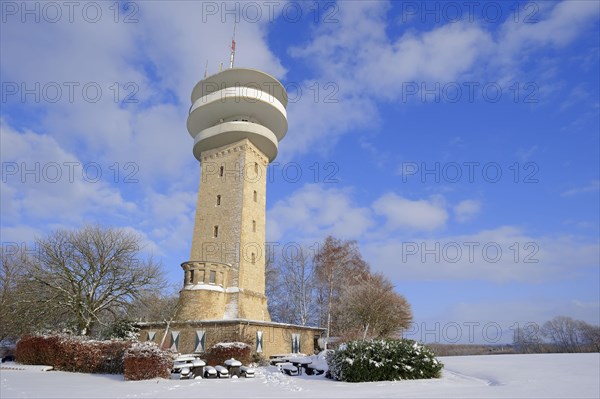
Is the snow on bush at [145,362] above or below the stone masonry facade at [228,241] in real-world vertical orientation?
below

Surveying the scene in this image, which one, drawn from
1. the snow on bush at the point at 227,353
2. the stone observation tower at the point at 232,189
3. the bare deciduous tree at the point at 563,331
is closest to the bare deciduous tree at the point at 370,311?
Answer: the stone observation tower at the point at 232,189

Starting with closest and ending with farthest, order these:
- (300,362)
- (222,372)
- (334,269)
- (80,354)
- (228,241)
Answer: (222,372), (80,354), (300,362), (228,241), (334,269)

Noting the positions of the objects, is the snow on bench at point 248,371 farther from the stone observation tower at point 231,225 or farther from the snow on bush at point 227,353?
the stone observation tower at point 231,225

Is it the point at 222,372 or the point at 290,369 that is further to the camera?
the point at 290,369

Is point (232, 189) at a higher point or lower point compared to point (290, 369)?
higher

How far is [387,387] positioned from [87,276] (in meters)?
17.4

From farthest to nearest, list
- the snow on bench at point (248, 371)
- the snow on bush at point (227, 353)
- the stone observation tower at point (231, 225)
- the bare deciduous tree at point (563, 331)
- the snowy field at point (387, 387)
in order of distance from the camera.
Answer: the bare deciduous tree at point (563, 331)
the stone observation tower at point (231, 225)
the snow on bush at point (227, 353)
the snow on bench at point (248, 371)
the snowy field at point (387, 387)

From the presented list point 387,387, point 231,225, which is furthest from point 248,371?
point 231,225

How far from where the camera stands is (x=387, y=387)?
10.8 m

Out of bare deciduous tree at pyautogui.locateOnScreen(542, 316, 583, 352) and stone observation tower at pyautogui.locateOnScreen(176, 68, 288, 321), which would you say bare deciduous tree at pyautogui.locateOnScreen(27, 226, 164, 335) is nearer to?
stone observation tower at pyautogui.locateOnScreen(176, 68, 288, 321)

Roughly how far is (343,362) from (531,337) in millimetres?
34520

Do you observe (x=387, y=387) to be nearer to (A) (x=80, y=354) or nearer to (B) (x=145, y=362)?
(B) (x=145, y=362)

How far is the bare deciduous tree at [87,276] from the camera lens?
20797mm

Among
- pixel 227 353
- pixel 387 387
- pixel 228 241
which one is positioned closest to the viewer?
pixel 387 387
